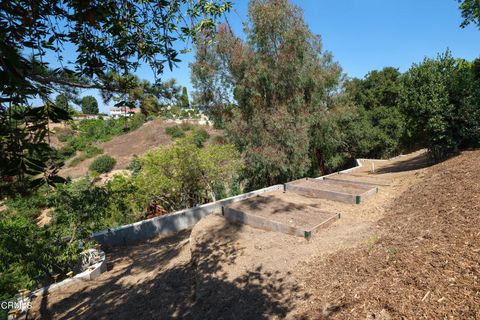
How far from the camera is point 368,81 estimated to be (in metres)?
20.8

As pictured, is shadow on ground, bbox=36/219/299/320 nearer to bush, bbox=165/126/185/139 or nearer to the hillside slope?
the hillside slope

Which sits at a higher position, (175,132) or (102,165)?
(175,132)

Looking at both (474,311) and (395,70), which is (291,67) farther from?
(395,70)

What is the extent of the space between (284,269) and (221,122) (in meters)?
8.98

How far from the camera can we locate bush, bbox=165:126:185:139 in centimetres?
3441

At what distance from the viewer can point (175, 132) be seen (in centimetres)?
3469

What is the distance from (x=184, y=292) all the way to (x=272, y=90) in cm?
904

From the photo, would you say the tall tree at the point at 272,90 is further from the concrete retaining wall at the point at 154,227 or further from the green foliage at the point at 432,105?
the green foliage at the point at 432,105

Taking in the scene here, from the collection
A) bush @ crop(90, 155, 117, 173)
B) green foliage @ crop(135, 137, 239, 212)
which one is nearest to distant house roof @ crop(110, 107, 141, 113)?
green foliage @ crop(135, 137, 239, 212)
